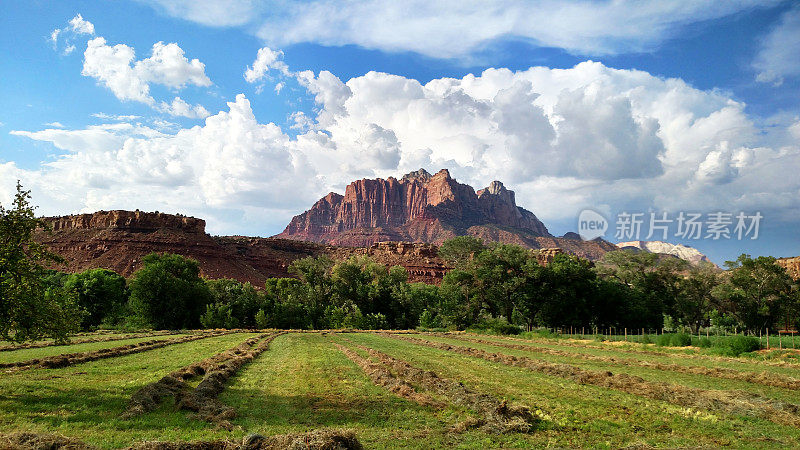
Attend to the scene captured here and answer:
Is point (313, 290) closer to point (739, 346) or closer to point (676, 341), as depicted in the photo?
point (676, 341)

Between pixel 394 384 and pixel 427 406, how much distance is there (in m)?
3.40

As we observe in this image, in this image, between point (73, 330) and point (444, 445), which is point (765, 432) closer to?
point (444, 445)

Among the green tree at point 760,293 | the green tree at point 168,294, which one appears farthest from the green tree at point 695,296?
the green tree at point 168,294

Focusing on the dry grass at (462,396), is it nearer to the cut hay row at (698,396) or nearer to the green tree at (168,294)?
the cut hay row at (698,396)

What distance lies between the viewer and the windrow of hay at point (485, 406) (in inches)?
464

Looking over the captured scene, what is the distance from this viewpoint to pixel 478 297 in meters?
70.9

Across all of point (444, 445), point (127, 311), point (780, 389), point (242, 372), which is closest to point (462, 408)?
point (444, 445)

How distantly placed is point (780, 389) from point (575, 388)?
8.82 metres

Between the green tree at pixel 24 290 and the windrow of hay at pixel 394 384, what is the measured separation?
11.4 meters

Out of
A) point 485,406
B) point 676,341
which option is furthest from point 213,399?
point 676,341

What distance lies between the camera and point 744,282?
71.4 metres

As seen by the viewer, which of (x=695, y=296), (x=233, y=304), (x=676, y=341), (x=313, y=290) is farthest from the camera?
(x=695, y=296)

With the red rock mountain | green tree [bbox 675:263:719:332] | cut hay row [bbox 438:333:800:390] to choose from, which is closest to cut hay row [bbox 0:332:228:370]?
cut hay row [bbox 438:333:800:390]

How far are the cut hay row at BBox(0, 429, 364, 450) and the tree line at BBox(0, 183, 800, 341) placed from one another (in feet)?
188
